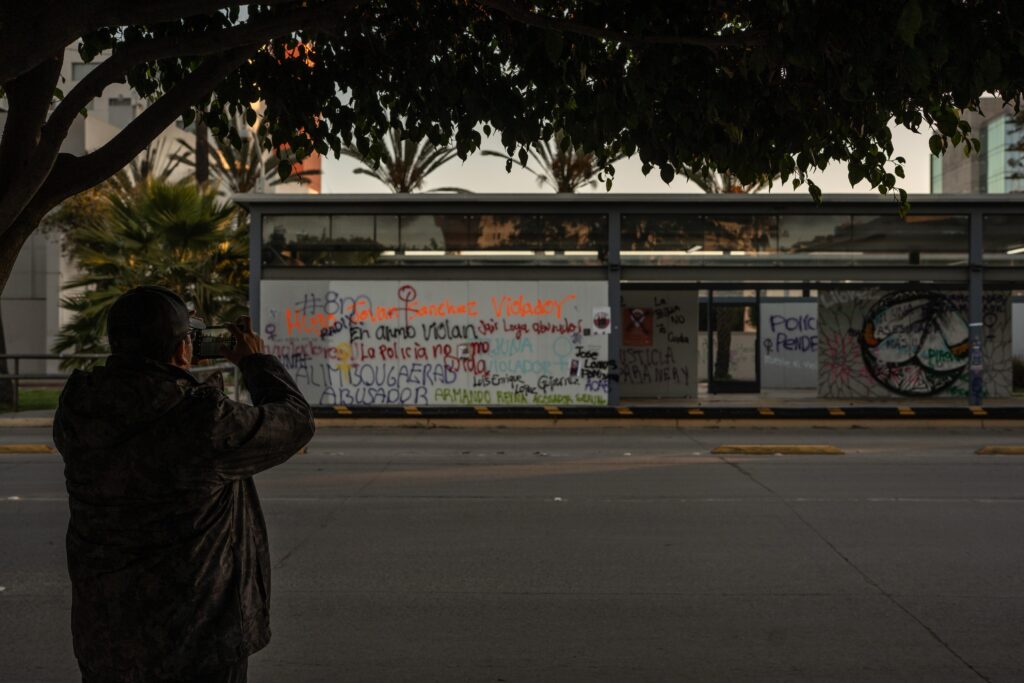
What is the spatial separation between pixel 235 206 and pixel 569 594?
16157 mm

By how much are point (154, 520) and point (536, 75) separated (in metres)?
4.03

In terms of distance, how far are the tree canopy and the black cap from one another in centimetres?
176

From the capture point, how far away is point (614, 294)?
813 inches

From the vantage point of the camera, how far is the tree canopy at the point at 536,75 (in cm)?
479

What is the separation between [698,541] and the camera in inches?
338

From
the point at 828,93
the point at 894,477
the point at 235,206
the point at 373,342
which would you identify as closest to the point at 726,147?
the point at 828,93

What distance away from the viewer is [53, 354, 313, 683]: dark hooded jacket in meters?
2.87

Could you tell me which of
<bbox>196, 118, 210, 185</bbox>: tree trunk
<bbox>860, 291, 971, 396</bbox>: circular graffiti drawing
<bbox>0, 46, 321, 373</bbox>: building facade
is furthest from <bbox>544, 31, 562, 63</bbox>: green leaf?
<bbox>0, 46, 321, 373</bbox>: building facade

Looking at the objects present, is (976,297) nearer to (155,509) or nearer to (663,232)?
(663,232)

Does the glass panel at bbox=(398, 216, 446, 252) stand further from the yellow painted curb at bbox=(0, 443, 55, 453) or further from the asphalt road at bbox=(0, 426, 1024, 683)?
the asphalt road at bbox=(0, 426, 1024, 683)

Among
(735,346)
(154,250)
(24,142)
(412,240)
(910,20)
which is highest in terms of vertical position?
(412,240)

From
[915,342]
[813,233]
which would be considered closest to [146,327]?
[813,233]

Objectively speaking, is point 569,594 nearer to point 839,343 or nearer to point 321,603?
point 321,603

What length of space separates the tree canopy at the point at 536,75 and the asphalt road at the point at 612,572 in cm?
257
